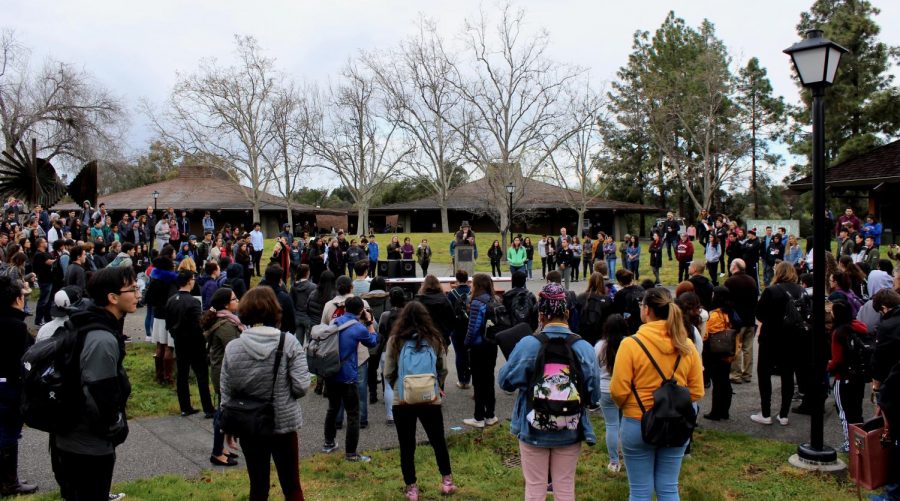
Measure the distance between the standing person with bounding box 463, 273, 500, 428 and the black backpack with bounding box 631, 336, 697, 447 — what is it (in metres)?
2.99

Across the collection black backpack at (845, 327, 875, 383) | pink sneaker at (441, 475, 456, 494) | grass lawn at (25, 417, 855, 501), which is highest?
black backpack at (845, 327, 875, 383)

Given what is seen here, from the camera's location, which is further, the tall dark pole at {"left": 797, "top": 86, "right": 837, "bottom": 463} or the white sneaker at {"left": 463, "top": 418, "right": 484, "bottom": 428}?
the white sneaker at {"left": 463, "top": 418, "right": 484, "bottom": 428}

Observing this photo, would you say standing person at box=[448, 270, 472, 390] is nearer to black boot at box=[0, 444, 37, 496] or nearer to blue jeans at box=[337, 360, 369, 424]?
blue jeans at box=[337, 360, 369, 424]

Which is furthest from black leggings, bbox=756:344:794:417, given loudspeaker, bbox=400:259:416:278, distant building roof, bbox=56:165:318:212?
distant building roof, bbox=56:165:318:212

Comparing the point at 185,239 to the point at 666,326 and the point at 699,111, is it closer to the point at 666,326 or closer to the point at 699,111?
the point at 666,326

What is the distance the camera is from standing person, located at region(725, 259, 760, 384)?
283 inches

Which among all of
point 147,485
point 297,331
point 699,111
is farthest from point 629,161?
point 147,485

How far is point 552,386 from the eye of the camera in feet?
12.4

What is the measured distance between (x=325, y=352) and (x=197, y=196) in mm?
44448

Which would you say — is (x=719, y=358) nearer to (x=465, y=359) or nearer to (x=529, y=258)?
(x=465, y=359)

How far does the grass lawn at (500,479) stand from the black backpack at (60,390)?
1.78 meters

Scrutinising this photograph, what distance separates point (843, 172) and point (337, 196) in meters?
52.8

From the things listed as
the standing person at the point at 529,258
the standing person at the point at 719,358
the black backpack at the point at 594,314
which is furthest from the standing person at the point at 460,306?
the standing person at the point at 529,258

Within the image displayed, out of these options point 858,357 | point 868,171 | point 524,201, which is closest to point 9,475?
point 858,357
